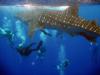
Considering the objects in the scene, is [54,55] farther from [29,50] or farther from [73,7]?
[73,7]

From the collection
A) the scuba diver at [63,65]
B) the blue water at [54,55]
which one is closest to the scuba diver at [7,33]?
the blue water at [54,55]

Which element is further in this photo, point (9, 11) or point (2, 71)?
point (2, 71)

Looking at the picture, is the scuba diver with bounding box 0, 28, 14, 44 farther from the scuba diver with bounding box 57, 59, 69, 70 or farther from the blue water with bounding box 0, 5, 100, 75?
the scuba diver with bounding box 57, 59, 69, 70

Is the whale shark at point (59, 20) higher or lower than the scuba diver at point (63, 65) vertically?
higher

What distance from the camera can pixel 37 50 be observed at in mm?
1356

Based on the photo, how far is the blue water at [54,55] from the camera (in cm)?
133

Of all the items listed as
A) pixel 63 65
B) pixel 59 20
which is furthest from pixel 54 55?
pixel 59 20

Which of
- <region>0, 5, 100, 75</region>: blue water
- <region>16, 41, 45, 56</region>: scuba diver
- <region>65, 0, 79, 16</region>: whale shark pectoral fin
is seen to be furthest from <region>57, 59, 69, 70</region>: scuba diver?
<region>65, 0, 79, 16</region>: whale shark pectoral fin

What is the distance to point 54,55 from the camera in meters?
1.36

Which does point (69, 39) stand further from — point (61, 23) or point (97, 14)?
point (97, 14)

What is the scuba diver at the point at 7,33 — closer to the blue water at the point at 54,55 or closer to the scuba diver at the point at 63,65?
the blue water at the point at 54,55

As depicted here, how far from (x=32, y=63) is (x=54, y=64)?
0.12 meters

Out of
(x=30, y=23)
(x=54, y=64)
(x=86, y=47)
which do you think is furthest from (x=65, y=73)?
(x=30, y=23)

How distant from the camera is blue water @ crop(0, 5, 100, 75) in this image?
1332 millimetres
